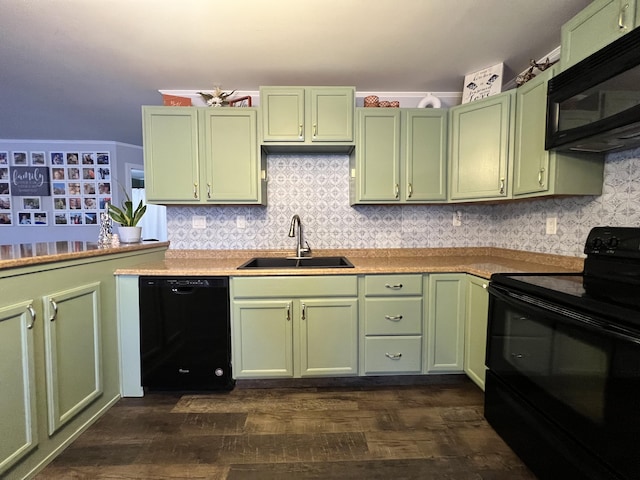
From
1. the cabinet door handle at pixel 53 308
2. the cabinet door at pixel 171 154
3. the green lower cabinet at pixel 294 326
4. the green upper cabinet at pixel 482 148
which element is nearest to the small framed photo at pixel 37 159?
the cabinet door at pixel 171 154

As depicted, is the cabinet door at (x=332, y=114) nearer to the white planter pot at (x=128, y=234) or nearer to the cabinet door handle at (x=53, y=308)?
the white planter pot at (x=128, y=234)

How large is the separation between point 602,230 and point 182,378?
2624 millimetres

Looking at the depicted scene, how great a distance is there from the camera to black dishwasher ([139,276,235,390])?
1.90 metres

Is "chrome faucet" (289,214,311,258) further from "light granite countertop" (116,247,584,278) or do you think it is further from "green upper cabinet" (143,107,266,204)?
"green upper cabinet" (143,107,266,204)

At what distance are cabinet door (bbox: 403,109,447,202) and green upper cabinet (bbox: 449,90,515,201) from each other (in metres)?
0.07

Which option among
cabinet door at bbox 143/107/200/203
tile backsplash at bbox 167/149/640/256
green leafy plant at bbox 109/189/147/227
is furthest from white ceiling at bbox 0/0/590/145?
green leafy plant at bbox 109/189/147/227

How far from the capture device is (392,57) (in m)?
2.00

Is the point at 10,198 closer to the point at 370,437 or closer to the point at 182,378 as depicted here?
the point at 182,378

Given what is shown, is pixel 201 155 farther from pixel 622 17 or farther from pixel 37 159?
pixel 37 159

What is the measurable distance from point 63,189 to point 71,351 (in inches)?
156

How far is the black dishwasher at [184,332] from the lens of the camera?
1.90 metres

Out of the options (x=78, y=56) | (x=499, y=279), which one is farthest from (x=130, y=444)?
(x=78, y=56)

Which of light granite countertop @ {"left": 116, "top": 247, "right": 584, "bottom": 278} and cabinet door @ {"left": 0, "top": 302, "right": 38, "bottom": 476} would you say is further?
light granite countertop @ {"left": 116, "top": 247, "right": 584, "bottom": 278}

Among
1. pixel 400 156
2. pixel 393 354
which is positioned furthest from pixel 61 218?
pixel 393 354
